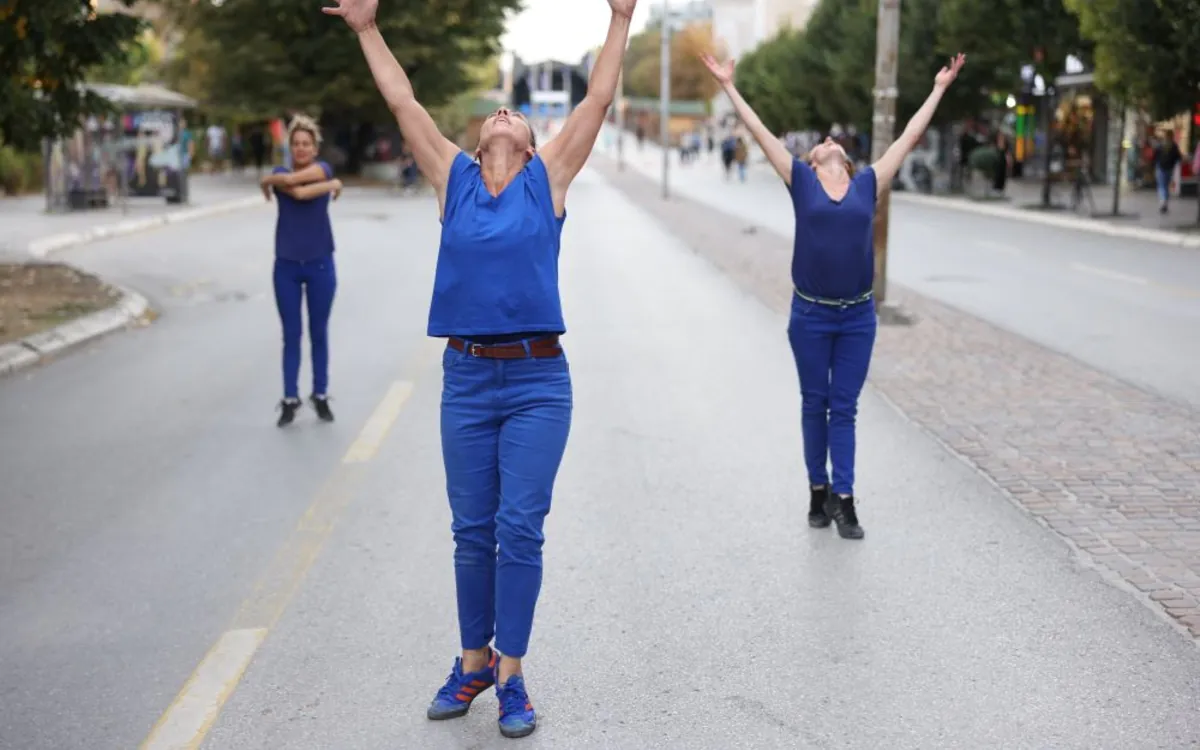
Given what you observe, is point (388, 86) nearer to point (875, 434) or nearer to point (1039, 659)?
point (1039, 659)

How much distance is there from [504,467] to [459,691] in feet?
2.37

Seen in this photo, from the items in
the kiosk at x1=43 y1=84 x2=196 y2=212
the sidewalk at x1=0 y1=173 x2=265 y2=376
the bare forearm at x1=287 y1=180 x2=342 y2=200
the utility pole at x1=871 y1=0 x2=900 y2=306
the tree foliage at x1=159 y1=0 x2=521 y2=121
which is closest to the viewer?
the bare forearm at x1=287 y1=180 x2=342 y2=200

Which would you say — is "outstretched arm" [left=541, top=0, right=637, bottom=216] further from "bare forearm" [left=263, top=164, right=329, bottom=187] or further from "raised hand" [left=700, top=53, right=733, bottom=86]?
"bare forearm" [left=263, top=164, right=329, bottom=187]

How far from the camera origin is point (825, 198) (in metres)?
6.98

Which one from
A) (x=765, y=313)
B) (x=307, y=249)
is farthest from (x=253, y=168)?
(x=307, y=249)

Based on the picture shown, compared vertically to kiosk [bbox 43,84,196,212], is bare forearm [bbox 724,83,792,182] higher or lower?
higher

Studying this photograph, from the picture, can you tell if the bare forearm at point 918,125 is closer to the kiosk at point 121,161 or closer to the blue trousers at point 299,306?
the blue trousers at point 299,306

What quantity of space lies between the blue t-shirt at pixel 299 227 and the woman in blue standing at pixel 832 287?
11.1 feet

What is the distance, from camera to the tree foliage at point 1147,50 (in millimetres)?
27906

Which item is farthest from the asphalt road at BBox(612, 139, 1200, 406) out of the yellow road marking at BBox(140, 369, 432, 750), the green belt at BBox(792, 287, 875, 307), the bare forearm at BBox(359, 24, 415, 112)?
the bare forearm at BBox(359, 24, 415, 112)

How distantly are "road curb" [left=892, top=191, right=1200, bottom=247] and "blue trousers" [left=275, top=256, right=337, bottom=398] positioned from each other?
20.4m

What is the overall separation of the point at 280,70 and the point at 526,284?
1927 inches

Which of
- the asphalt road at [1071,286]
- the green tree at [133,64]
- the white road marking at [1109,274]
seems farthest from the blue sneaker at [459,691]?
the white road marking at [1109,274]

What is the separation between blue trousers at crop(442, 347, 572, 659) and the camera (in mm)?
4602
